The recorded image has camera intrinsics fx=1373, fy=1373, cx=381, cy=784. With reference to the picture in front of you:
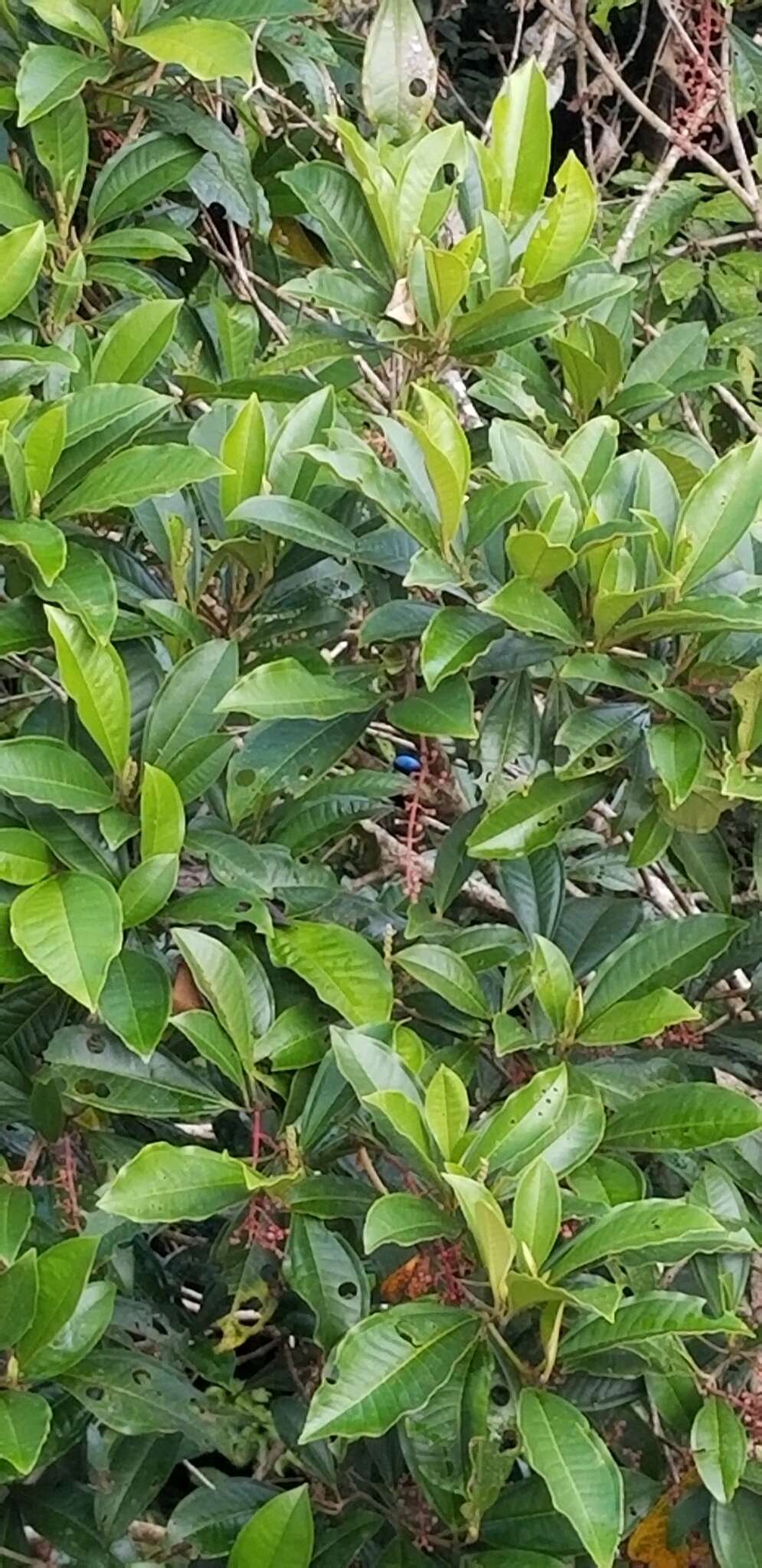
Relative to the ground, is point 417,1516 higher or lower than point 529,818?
lower

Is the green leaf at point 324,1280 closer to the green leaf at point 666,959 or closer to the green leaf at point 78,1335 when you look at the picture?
the green leaf at point 78,1335

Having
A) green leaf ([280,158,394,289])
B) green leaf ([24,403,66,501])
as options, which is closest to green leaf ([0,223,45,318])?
green leaf ([24,403,66,501])

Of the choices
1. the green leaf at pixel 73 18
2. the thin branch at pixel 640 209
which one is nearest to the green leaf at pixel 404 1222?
the green leaf at pixel 73 18

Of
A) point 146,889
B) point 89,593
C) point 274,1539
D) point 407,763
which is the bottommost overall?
point 274,1539

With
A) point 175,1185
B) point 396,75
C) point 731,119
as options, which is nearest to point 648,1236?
point 175,1185

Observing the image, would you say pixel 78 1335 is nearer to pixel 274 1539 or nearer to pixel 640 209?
pixel 274 1539

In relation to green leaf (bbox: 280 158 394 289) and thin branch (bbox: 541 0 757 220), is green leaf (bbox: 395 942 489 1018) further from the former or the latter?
thin branch (bbox: 541 0 757 220)

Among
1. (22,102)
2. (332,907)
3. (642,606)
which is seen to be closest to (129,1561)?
(332,907)

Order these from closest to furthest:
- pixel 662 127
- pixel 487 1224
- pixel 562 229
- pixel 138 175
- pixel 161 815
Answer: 1. pixel 487 1224
2. pixel 161 815
3. pixel 562 229
4. pixel 138 175
5. pixel 662 127
